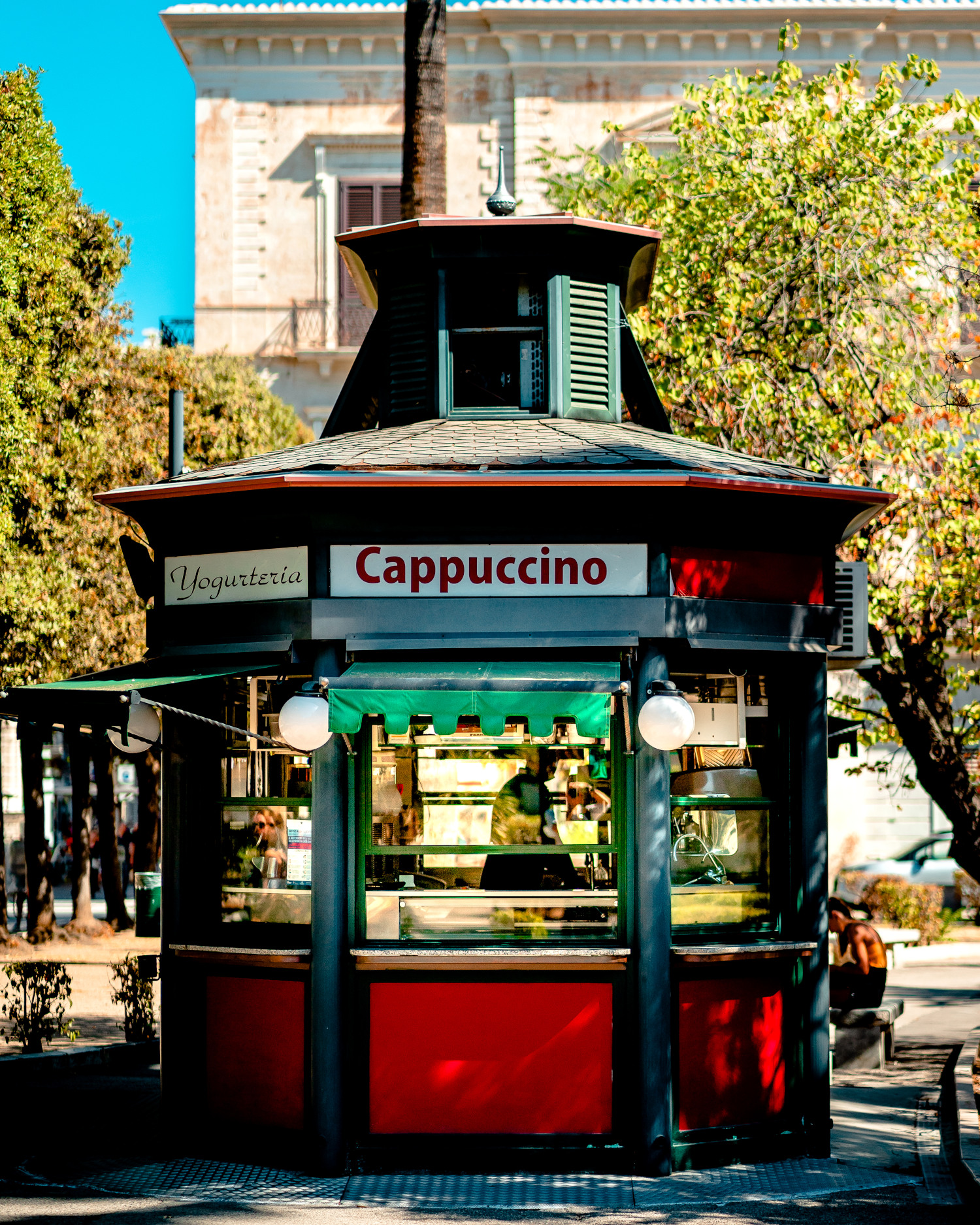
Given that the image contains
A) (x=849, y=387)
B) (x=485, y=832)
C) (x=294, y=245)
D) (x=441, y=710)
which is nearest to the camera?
(x=441, y=710)

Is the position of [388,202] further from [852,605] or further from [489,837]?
[489,837]

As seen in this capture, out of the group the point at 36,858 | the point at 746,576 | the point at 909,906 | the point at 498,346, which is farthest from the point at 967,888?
the point at 498,346

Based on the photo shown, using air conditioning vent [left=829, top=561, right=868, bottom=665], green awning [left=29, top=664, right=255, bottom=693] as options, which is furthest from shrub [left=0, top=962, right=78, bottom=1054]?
air conditioning vent [left=829, top=561, right=868, bottom=665]

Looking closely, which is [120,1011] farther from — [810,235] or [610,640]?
[810,235]

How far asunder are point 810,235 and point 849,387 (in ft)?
4.82

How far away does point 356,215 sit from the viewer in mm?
30922

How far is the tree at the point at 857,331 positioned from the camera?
13.1m

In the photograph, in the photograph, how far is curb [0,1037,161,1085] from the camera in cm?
1188

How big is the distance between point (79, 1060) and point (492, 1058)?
5.17m

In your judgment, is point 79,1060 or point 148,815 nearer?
point 79,1060

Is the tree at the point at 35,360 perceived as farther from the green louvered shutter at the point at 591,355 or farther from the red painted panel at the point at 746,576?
the red painted panel at the point at 746,576

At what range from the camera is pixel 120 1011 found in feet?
49.7

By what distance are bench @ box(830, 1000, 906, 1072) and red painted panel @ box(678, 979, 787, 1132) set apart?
3.45 m

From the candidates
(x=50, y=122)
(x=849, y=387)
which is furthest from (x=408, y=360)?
(x=50, y=122)
